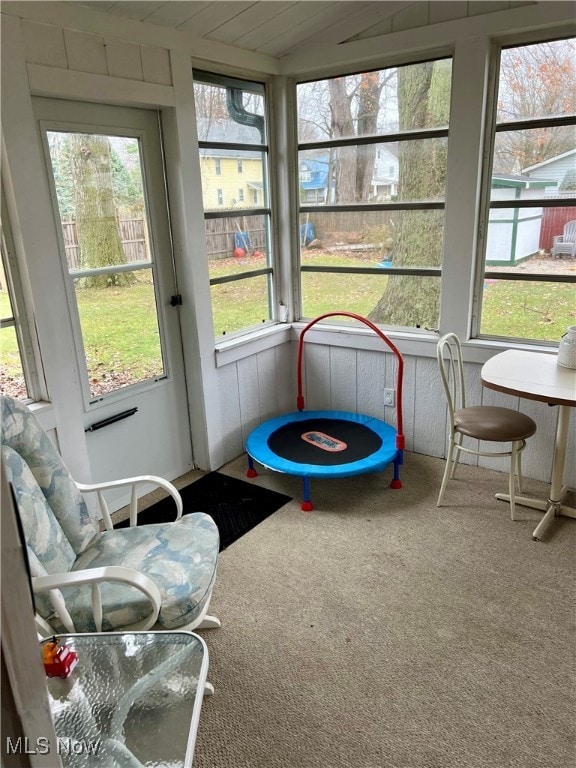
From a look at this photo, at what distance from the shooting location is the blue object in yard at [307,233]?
375cm

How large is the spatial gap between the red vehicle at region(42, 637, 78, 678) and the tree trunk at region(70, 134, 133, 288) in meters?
1.76

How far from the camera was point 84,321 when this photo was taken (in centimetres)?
277

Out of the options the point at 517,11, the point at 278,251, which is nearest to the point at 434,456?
the point at 278,251

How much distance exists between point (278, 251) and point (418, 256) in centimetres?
99

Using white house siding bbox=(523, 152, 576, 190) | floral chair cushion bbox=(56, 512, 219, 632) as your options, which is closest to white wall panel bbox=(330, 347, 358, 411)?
white house siding bbox=(523, 152, 576, 190)

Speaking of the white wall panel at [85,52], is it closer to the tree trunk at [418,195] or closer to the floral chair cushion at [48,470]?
the floral chair cushion at [48,470]

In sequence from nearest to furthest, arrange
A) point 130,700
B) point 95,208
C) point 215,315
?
point 130,700 < point 95,208 < point 215,315

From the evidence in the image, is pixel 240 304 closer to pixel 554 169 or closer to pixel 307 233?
pixel 307 233

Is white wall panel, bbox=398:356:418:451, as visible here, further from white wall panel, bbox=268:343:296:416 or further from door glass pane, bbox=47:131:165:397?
door glass pane, bbox=47:131:165:397

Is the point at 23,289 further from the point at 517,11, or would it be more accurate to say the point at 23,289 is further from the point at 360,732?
the point at 517,11

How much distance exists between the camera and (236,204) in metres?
3.45

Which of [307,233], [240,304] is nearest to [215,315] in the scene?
[240,304]

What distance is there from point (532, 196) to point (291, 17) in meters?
1.61

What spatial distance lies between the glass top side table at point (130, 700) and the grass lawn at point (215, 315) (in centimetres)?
141
